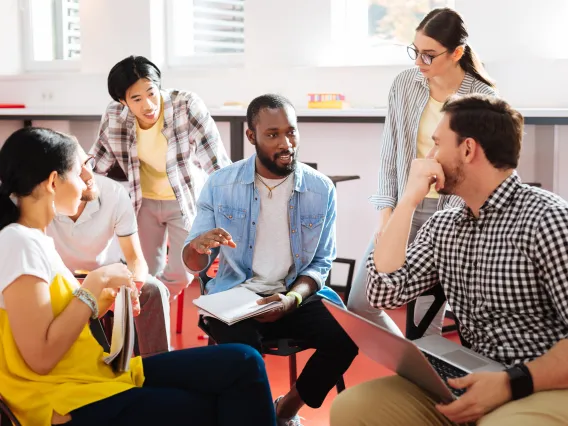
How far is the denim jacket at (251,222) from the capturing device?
2.55m

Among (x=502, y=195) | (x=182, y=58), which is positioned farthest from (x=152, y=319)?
(x=182, y=58)

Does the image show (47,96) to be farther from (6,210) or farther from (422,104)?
(6,210)

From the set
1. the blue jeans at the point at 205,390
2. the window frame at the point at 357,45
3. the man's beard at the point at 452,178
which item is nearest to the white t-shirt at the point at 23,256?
the blue jeans at the point at 205,390

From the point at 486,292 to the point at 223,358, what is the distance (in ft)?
2.17

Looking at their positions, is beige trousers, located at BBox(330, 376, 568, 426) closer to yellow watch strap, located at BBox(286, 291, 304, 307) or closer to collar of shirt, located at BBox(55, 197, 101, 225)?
yellow watch strap, located at BBox(286, 291, 304, 307)

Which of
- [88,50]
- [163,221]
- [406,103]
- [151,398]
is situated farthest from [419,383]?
[88,50]

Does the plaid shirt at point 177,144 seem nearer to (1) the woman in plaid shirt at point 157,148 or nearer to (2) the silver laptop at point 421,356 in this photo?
(1) the woman in plaid shirt at point 157,148

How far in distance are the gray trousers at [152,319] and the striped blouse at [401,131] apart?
87 centimetres

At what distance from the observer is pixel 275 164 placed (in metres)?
2.54

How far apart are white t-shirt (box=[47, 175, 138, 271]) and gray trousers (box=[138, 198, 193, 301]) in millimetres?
620

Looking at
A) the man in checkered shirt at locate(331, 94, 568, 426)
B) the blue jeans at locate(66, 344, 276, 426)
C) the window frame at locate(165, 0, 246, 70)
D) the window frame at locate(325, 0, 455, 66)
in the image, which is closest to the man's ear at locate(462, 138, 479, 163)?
the man in checkered shirt at locate(331, 94, 568, 426)

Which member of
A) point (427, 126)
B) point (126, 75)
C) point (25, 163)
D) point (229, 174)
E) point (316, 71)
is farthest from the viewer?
point (316, 71)

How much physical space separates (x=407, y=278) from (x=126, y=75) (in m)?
1.73

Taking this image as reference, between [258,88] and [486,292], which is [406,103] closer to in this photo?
[486,292]
